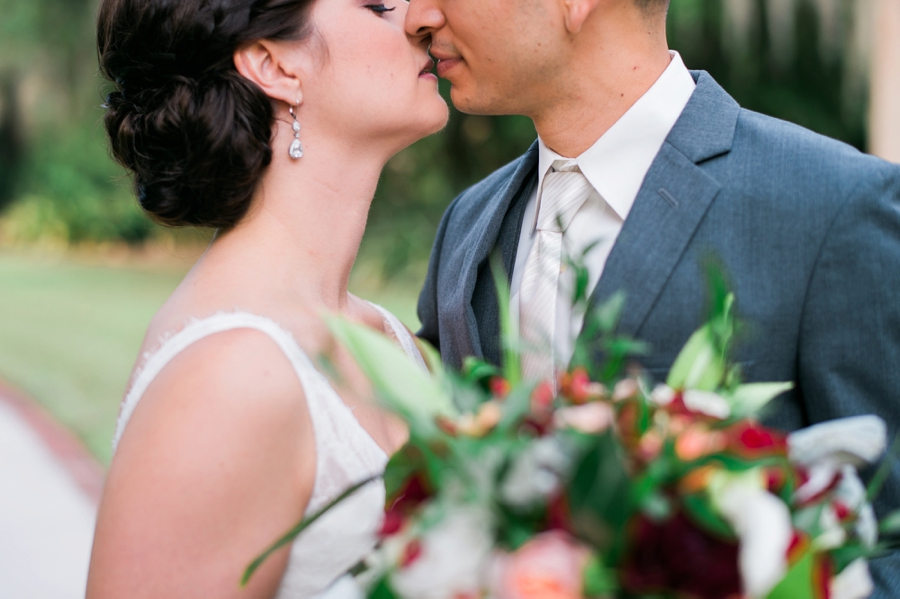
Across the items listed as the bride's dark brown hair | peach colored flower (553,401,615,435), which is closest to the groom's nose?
the bride's dark brown hair

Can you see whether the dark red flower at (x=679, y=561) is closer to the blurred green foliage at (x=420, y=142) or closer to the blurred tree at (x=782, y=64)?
the blurred green foliage at (x=420, y=142)

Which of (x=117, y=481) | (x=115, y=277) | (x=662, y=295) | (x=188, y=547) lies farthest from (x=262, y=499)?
(x=115, y=277)

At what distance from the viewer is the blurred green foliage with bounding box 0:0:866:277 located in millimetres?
11320

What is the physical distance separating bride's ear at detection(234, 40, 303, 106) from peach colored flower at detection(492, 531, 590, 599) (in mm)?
1637

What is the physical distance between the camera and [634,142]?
7.34ft

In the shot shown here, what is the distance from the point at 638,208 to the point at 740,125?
0.38 m

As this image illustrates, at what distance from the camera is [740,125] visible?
7.06 feet

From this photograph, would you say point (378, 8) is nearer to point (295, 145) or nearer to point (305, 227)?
point (295, 145)

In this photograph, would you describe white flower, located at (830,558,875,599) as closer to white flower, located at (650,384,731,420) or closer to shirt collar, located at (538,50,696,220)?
white flower, located at (650,384,731,420)

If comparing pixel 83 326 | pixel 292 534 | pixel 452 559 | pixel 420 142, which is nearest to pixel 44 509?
pixel 292 534

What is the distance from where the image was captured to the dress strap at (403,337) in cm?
279

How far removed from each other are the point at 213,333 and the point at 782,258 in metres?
1.30

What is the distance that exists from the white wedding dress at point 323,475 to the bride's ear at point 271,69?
66 centimetres

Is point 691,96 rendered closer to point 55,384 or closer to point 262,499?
point 262,499
